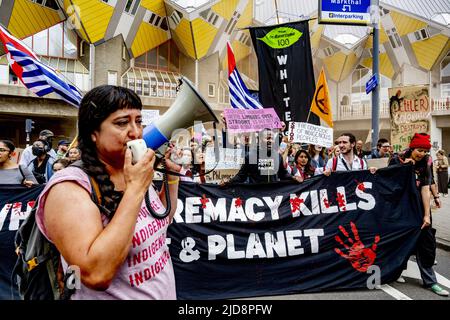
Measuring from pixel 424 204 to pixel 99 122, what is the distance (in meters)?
4.49

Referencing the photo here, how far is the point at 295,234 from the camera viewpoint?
4.57 meters

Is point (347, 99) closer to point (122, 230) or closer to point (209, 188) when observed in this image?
point (209, 188)

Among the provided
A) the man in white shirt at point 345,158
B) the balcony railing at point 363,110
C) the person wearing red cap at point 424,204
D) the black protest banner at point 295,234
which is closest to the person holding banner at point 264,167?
the man in white shirt at point 345,158

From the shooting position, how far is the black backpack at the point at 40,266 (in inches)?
51.7

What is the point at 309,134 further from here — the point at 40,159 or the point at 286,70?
the point at 40,159

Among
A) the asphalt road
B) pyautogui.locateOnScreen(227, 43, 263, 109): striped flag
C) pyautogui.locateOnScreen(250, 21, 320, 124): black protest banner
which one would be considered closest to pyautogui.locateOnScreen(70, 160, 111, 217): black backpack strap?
the asphalt road

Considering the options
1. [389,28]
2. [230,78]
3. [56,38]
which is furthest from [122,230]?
[389,28]

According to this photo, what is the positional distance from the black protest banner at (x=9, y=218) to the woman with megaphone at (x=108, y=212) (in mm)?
3106

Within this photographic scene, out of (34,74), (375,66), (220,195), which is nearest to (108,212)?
(220,195)

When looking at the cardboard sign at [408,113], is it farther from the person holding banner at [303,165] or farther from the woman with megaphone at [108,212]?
the woman with megaphone at [108,212]

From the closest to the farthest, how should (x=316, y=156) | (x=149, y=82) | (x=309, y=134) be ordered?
(x=309, y=134)
(x=316, y=156)
(x=149, y=82)

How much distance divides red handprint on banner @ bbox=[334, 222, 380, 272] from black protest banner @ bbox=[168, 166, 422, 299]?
1 centimetres

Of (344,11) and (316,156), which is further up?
(344,11)

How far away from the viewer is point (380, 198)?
4.80 meters
